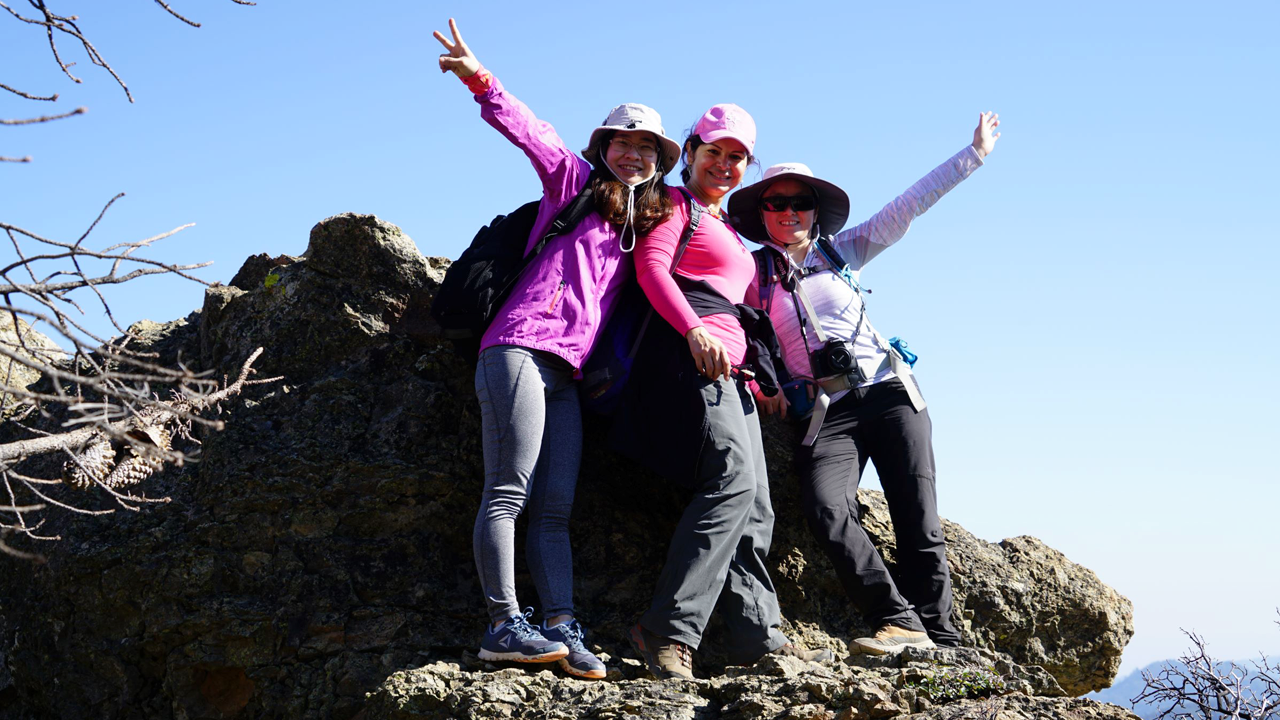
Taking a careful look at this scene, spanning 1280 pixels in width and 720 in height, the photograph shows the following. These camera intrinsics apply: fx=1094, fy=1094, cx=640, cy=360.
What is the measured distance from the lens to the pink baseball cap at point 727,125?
6.09 m

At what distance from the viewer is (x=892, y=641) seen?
219 inches

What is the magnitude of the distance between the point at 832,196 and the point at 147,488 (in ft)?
14.2

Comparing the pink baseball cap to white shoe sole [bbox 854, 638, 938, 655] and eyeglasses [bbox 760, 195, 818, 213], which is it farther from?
white shoe sole [bbox 854, 638, 938, 655]

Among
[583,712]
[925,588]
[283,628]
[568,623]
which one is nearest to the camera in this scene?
[583,712]

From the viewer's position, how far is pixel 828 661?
544 cm

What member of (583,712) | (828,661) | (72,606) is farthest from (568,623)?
(72,606)

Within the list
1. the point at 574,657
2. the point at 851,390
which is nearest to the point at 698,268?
the point at 851,390

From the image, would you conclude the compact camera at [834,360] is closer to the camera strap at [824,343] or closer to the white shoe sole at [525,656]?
the camera strap at [824,343]

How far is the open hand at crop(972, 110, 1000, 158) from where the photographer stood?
6969mm

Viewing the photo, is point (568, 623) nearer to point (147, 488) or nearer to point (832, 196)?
point (147, 488)

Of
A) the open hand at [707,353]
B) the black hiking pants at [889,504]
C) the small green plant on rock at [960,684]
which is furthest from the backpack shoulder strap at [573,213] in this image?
the small green plant on rock at [960,684]

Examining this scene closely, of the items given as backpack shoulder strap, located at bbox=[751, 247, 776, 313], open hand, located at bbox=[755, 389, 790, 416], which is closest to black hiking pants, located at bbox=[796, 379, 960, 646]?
open hand, located at bbox=[755, 389, 790, 416]

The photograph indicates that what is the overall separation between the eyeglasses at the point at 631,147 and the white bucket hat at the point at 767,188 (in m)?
0.89

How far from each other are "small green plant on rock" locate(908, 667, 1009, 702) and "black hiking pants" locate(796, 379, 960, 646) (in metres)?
0.62
